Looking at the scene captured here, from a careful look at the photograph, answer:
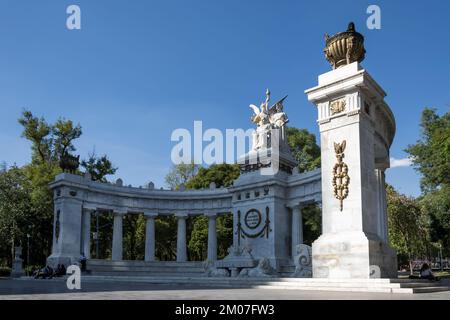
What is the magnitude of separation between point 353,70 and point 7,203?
43934 mm

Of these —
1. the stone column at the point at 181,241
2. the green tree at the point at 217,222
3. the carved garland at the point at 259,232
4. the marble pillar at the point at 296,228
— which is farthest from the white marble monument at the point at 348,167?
the green tree at the point at 217,222

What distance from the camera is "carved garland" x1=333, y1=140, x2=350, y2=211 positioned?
20469mm

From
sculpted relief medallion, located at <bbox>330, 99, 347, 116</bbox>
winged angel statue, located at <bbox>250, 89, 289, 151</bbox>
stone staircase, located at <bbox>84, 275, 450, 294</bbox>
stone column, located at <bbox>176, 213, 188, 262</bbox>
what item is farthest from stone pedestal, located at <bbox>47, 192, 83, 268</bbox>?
sculpted relief medallion, located at <bbox>330, 99, 347, 116</bbox>

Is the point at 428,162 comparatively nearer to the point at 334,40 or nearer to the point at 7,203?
the point at 334,40

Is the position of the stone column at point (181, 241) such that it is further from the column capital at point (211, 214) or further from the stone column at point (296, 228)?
the stone column at point (296, 228)

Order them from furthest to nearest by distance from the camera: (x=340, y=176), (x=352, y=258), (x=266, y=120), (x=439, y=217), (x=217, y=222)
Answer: (x=217, y=222)
(x=266, y=120)
(x=439, y=217)
(x=340, y=176)
(x=352, y=258)


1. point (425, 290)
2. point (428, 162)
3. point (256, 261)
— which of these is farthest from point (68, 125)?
point (425, 290)

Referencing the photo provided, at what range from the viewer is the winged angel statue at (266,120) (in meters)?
42.8

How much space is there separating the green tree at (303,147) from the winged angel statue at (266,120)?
1916 cm

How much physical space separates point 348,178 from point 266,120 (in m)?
23.8

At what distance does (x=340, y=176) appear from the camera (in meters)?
20.7

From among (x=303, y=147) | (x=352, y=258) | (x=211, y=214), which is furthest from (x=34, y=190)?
(x=352, y=258)

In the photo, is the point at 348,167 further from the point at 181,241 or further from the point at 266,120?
the point at 181,241

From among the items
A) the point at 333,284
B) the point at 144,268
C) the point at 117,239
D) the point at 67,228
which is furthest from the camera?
the point at 117,239
